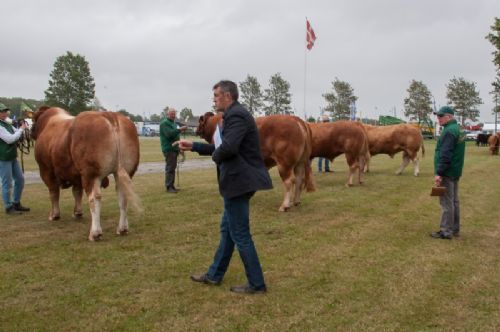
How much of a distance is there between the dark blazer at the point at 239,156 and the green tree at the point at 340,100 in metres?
57.5

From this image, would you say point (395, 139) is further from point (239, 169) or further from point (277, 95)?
point (277, 95)

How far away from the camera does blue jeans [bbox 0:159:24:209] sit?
8.87 meters

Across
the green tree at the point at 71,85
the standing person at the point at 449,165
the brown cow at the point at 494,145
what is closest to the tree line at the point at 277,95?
the green tree at the point at 71,85

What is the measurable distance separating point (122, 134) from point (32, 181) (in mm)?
8085

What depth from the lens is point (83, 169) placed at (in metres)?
6.91

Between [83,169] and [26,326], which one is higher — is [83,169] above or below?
above

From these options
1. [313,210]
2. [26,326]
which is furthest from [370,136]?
[26,326]

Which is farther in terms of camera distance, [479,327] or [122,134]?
[122,134]

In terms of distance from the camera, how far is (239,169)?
15.5ft

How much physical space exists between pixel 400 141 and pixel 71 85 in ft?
219

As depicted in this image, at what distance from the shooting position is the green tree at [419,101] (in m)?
62.9

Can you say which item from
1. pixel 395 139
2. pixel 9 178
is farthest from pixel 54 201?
pixel 395 139

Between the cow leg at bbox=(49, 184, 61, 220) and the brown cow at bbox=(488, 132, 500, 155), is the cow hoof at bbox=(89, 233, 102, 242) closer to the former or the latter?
the cow leg at bbox=(49, 184, 61, 220)

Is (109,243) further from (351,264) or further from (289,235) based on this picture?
(351,264)
